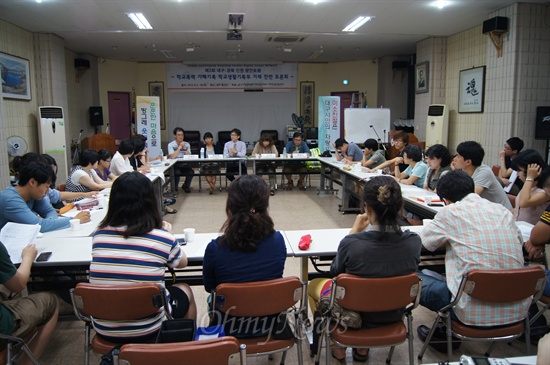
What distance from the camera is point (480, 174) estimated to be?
10.7ft

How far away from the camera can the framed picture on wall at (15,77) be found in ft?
21.4

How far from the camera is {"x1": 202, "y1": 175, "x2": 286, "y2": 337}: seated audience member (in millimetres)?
1773

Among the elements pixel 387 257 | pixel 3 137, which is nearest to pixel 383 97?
pixel 3 137

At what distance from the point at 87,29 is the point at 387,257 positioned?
283 inches

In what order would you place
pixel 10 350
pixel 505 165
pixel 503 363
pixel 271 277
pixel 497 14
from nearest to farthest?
pixel 503 363
pixel 10 350
pixel 271 277
pixel 505 165
pixel 497 14

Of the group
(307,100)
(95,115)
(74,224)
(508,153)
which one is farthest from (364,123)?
(74,224)

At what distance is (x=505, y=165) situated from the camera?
5.04 m

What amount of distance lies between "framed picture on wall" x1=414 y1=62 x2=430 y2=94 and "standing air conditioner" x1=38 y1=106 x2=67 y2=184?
6995 mm

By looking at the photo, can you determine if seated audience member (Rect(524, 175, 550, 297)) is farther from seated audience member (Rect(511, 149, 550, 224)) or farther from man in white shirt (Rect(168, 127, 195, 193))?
man in white shirt (Rect(168, 127, 195, 193))

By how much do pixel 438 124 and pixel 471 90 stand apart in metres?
0.85

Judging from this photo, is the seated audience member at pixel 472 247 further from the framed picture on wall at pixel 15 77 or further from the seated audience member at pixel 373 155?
the framed picture on wall at pixel 15 77

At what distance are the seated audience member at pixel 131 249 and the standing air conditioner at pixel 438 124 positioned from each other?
7.05 m

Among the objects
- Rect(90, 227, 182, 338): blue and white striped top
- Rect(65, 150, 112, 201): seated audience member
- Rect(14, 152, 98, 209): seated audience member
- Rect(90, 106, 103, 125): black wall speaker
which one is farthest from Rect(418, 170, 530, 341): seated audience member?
Rect(90, 106, 103, 125): black wall speaker

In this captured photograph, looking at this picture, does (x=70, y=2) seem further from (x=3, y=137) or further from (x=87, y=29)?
(x=3, y=137)
